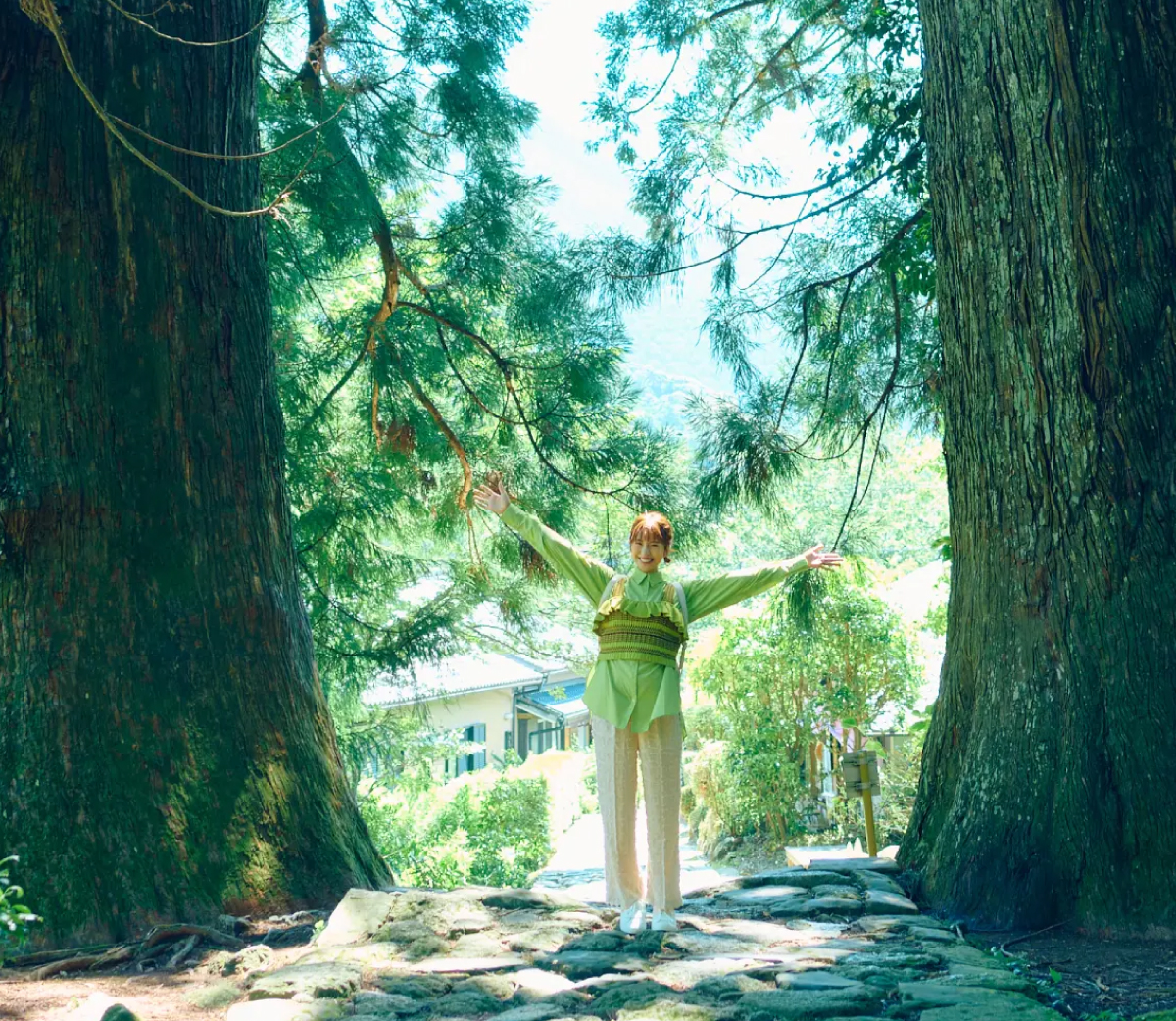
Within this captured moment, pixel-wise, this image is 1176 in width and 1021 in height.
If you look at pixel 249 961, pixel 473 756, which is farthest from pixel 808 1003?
pixel 473 756

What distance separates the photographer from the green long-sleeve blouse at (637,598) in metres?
4.03

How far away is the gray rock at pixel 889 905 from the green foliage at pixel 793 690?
8.16m

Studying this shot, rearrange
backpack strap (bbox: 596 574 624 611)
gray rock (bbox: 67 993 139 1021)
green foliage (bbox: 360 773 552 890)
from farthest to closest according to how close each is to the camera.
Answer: green foliage (bbox: 360 773 552 890) < backpack strap (bbox: 596 574 624 611) < gray rock (bbox: 67 993 139 1021)

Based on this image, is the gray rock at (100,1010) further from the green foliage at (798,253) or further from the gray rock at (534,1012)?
the green foliage at (798,253)

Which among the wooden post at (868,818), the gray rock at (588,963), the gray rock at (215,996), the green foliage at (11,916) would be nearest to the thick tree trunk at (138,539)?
the green foliage at (11,916)

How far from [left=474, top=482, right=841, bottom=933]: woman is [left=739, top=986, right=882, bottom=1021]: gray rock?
1035 millimetres

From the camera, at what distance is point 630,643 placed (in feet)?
13.4

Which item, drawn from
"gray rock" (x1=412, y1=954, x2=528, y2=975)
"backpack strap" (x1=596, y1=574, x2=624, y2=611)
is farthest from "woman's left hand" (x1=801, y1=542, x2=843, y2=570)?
"gray rock" (x1=412, y1=954, x2=528, y2=975)

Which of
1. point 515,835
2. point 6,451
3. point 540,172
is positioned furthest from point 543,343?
point 515,835

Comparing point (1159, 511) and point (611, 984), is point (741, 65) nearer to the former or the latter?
point (1159, 511)

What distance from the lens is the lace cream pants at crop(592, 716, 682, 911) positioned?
400cm

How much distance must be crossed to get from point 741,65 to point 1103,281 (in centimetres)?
515

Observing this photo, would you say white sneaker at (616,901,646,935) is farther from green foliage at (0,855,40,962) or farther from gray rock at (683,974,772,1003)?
green foliage at (0,855,40,962)

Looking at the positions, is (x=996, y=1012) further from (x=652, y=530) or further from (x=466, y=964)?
(x=652, y=530)
